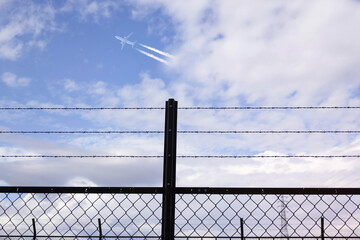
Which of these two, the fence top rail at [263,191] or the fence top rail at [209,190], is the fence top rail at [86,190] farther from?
the fence top rail at [263,191]

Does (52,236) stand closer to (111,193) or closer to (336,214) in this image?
(111,193)

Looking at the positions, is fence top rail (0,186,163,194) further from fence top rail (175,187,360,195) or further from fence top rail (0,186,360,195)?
fence top rail (175,187,360,195)

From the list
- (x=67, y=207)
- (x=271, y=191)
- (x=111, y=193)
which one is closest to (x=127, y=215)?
(x=111, y=193)

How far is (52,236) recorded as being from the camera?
3.37m

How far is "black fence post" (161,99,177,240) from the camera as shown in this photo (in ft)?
9.89

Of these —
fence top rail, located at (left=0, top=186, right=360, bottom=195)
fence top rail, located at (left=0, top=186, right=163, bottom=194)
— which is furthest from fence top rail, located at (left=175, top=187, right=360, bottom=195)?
fence top rail, located at (left=0, top=186, right=163, bottom=194)

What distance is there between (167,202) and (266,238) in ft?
3.32

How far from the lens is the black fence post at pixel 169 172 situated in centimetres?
302

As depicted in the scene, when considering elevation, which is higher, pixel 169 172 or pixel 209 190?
pixel 169 172

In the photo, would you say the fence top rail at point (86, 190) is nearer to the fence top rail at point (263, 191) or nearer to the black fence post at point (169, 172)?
the black fence post at point (169, 172)

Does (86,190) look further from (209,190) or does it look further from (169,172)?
(209,190)

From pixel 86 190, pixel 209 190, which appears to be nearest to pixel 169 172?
pixel 209 190

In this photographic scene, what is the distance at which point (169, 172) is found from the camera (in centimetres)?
314

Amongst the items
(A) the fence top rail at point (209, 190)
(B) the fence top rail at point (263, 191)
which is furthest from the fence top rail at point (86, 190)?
(B) the fence top rail at point (263, 191)
